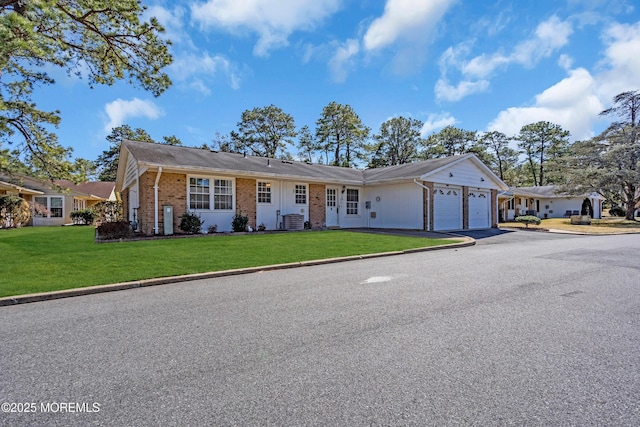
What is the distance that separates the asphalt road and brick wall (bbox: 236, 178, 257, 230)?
390 inches

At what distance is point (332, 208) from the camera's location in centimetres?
1875

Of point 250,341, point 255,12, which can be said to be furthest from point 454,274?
point 255,12

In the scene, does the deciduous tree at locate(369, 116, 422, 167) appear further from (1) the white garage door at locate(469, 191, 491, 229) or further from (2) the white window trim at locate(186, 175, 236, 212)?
(2) the white window trim at locate(186, 175, 236, 212)

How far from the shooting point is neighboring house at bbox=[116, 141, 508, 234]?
13.6 m

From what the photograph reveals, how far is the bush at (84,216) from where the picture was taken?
83.7 feet

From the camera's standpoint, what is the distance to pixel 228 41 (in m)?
14.5

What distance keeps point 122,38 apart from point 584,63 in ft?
53.6

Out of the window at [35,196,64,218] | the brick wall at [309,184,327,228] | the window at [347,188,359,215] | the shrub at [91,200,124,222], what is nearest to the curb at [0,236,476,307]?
the brick wall at [309,184,327,228]

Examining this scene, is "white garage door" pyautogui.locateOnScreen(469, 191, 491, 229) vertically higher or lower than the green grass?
higher

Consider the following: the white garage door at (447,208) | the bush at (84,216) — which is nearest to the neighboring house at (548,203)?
the white garage door at (447,208)

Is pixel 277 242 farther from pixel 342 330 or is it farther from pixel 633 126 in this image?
pixel 633 126

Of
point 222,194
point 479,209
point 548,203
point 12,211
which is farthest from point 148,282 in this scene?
point 548,203

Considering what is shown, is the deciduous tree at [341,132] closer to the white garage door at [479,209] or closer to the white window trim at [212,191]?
the white garage door at [479,209]

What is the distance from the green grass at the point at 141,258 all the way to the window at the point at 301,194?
604 cm
